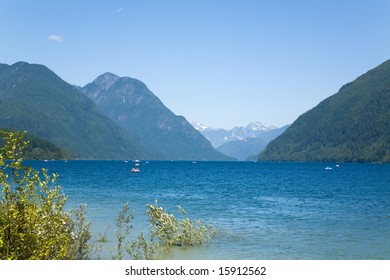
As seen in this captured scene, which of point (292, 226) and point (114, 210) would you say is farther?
point (114, 210)

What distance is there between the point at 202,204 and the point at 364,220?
23.3 metres

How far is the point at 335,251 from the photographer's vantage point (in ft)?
109

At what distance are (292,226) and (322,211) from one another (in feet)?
55.9

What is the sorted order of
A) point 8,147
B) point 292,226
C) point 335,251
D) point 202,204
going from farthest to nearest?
1. point 202,204
2. point 292,226
3. point 335,251
4. point 8,147

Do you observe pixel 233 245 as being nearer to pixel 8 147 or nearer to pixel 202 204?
pixel 8 147

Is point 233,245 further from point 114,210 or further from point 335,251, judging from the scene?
point 114,210

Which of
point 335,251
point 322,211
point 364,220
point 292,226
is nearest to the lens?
point 335,251

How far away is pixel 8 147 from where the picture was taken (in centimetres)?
1416
